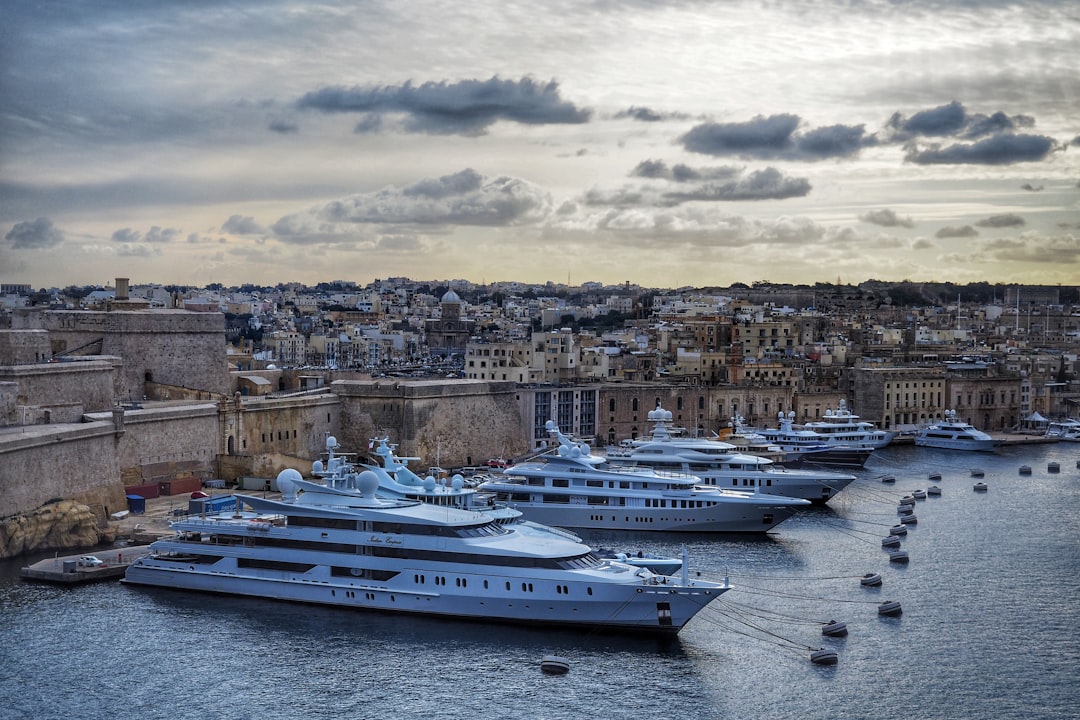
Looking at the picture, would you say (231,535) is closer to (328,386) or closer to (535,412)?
(328,386)

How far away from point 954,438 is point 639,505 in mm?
27296

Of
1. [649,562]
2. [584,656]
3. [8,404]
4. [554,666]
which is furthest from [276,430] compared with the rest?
[554,666]

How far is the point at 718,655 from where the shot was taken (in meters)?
23.9

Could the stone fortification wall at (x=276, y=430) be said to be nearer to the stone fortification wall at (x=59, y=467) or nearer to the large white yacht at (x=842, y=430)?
the stone fortification wall at (x=59, y=467)

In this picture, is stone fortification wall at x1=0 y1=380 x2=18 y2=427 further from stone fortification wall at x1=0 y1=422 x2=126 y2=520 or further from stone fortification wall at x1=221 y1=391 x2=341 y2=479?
stone fortification wall at x1=221 y1=391 x2=341 y2=479

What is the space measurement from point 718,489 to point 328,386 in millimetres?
15050

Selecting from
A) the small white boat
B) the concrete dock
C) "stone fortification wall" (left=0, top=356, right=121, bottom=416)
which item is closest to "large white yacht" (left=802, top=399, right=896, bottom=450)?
"stone fortification wall" (left=0, top=356, right=121, bottom=416)

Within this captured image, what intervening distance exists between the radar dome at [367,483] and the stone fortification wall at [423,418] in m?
16.0

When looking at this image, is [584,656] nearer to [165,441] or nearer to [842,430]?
[165,441]

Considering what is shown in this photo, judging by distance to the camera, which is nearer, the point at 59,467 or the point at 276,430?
the point at 59,467

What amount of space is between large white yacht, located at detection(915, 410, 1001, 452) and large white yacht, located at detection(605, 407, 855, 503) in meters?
19.3

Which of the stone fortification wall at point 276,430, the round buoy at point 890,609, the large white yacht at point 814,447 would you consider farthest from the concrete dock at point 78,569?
the large white yacht at point 814,447

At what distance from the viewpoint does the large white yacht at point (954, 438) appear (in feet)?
191

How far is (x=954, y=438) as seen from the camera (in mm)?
59031
